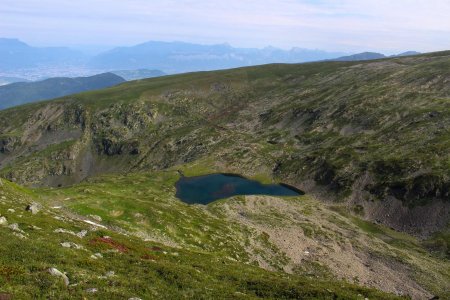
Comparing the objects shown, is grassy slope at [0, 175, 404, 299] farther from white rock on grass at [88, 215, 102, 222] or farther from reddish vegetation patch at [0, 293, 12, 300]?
white rock on grass at [88, 215, 102, 222]

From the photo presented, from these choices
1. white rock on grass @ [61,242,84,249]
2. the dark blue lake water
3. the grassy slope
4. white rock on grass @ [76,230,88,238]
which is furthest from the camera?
the dark blue lake water

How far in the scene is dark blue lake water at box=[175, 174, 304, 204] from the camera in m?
150

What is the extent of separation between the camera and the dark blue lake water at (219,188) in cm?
15038

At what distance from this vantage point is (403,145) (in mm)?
162000

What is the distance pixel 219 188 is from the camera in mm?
162750

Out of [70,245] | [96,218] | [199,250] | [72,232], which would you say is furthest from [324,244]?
[70,245]

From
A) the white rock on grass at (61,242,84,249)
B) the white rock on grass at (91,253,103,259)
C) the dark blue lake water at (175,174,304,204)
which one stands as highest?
the white rock on grass at (61,242,84,249)

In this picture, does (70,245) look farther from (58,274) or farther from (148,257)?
(58,274)

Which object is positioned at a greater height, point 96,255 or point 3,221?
point 3,221

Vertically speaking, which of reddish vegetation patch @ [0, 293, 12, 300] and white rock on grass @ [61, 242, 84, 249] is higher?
reddish vegetation patch @ [0, 293, 12, 300]

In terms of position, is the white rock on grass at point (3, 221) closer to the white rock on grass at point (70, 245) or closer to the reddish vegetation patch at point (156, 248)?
the white rock on grass at point (70, 245)

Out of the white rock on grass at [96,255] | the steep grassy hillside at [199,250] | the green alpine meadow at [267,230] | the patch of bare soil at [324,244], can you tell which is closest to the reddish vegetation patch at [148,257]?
the steep grassy hillside at [199,250]

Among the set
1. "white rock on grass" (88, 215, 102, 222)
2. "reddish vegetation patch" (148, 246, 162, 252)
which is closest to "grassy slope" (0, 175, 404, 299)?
"reddish vegetation patch" (148, 246, 162, 252)

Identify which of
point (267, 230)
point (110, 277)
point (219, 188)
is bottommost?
point (219, 188)
